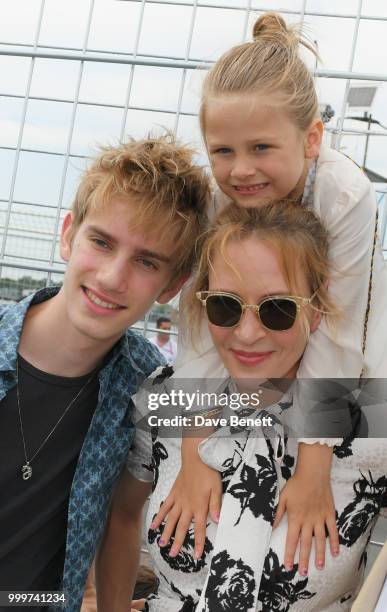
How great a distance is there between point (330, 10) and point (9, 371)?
21.0ft

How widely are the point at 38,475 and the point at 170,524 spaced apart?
44 centimetres

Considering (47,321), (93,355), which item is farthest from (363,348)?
(47,321)

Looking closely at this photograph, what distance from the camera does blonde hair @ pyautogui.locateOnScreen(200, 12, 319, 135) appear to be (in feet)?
6.05

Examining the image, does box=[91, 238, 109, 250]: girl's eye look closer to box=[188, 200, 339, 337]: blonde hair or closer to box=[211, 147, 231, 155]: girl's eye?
box=[188, 200, 339, 337]: blonde hair

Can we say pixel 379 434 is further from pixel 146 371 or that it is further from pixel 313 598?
pixel 146 371

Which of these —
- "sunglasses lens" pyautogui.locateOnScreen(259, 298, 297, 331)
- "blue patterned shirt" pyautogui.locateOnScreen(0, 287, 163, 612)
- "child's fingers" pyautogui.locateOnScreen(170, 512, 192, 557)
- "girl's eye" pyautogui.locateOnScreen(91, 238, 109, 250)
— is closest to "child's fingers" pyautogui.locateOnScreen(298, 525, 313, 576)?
"child's fingers" pyautogui.locateOnScreen(170, 512, 192, 557)

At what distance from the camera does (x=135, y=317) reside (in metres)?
1.81

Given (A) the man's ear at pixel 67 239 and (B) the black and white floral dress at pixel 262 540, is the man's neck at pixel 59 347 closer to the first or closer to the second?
(A) the man's ear at pixel 67 239

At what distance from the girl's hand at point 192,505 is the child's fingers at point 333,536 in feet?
0.87

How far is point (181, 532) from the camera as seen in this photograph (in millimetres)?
1594

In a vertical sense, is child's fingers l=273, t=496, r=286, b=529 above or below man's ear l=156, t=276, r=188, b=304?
below

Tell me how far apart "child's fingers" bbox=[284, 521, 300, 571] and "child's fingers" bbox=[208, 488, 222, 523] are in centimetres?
18

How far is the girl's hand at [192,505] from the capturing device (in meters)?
1.59

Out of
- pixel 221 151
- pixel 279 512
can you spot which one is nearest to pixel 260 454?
pixel 279 512
